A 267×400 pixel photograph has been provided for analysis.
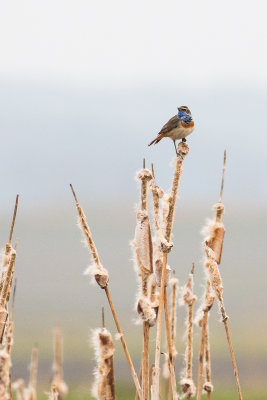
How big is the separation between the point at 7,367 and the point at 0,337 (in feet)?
0.51

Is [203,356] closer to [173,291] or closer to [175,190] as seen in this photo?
[173,291]

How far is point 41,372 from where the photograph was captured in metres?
18.6

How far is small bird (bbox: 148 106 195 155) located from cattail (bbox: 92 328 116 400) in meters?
1.49

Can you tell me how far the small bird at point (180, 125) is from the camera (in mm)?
3611

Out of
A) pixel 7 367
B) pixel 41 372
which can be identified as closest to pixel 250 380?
pixel 41 372

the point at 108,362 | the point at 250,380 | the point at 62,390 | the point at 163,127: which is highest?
the point at 250,380

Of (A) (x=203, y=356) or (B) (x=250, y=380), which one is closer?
(A) (x=203, y=356)

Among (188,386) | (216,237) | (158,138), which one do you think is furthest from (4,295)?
(158,138)

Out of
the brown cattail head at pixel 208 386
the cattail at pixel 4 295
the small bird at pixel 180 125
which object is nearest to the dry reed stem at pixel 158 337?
the cattail at pixel 4 295

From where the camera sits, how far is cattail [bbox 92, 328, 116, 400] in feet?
7.55

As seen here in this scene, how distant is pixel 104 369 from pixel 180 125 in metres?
1.63

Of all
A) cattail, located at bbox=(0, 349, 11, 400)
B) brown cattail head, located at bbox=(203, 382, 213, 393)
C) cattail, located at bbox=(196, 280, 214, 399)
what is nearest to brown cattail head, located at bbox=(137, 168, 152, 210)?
cattail, located at bbox=(196, 280, 214, 399)

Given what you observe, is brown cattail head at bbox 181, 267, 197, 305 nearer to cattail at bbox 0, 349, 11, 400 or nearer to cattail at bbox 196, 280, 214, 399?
cattail at bbox 196, 280, 214, 399

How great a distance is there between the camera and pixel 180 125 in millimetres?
3621
